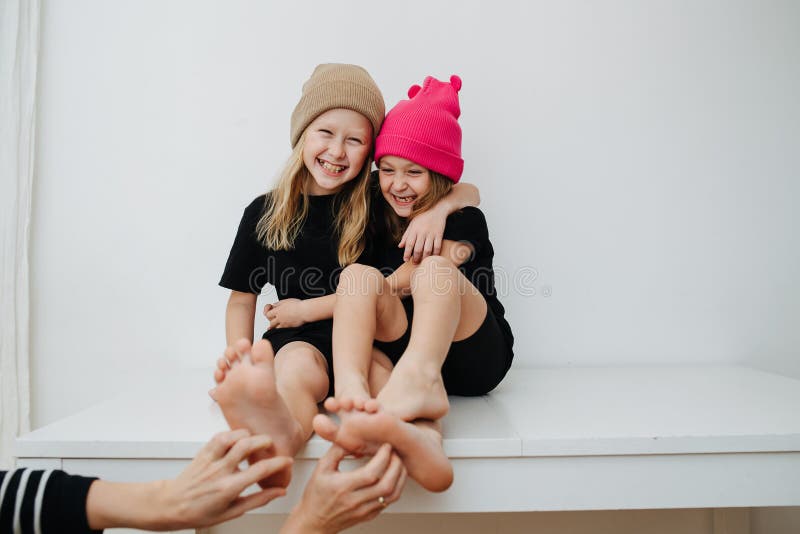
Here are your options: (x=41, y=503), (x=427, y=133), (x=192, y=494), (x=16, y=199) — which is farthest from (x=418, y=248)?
(x=16, y=199)

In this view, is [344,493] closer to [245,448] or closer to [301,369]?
[245,448]

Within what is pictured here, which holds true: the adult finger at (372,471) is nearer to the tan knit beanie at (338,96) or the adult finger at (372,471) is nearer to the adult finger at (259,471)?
the adult finger at (259,471)

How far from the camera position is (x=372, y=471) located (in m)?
0.68

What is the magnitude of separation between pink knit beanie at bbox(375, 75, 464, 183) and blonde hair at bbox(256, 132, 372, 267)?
0.10 m

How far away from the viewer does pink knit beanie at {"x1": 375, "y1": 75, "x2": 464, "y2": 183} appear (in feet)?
A: 3.63

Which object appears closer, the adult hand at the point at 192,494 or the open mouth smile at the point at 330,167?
the adult hand at the point at 192,494

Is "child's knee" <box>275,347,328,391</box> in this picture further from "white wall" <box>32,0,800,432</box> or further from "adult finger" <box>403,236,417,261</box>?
"white wall" <box>32,0,800,432</box>

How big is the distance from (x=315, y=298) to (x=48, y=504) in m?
0.57

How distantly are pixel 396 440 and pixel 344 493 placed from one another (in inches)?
3.5

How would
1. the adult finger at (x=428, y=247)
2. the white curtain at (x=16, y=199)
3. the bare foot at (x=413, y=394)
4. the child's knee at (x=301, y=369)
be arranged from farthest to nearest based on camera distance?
the white curtain at (x=16, y=199) < the adult finger at (x=428, y=247) < the child's knee at (x=301, y=369) < the bare foot at (x=413, y=394)

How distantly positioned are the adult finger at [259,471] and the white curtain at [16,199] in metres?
0.94

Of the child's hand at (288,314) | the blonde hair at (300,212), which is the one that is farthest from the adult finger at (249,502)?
the blonde hair at (300,212)

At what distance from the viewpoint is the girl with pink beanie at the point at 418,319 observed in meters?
0.70

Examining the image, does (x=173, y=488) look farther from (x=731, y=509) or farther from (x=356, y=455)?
(x=731, y=509)
